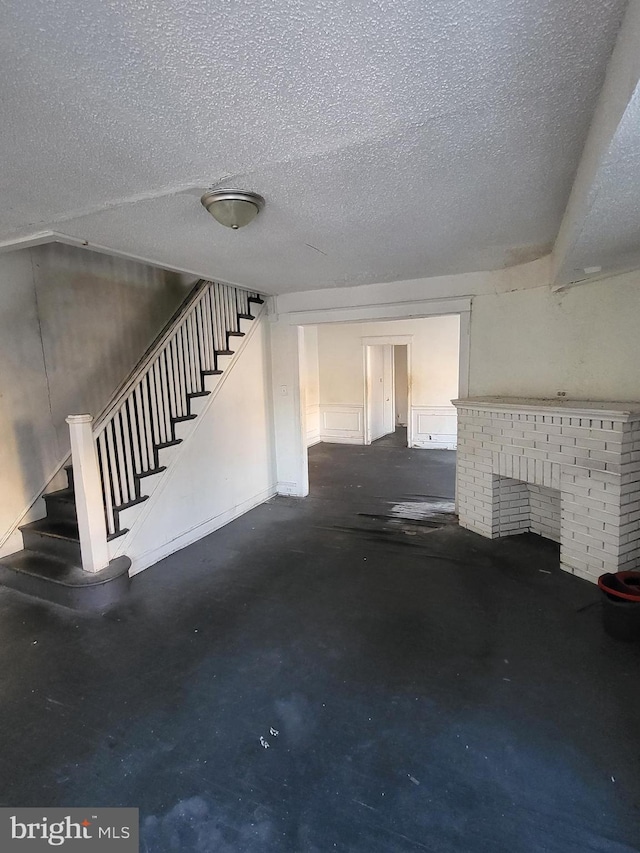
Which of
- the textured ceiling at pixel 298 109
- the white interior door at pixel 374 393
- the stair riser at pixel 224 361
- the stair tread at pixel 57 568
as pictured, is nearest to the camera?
the textured ceiling at pixel 298 109

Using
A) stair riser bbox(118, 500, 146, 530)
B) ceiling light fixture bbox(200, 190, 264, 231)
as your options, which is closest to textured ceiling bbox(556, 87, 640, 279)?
ceiling light fixture bbox(200, 190, 264, 231)

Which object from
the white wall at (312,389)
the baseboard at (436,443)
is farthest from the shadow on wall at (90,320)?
the baseboard at (436,443)

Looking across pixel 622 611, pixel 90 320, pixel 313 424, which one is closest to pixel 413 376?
pixel 313 424

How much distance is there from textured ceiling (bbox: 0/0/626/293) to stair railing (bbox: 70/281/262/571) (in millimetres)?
1217

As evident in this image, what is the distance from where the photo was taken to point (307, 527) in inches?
162

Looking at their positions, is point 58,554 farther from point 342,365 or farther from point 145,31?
point 342,365

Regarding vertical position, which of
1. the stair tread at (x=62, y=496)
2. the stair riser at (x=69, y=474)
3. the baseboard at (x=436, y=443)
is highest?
the stair riser at (x=69, y=474)

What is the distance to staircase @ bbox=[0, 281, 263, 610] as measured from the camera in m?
2.88

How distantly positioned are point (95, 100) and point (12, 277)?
9.02ft

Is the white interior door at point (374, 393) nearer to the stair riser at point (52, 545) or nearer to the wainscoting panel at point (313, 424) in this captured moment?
the wainscoting panel at point (313, 424)

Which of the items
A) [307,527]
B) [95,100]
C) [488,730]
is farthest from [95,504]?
[488,730]

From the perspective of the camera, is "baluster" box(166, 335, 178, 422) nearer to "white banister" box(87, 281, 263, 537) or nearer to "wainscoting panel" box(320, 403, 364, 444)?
"white banister" box(87, 281, 263, 537)

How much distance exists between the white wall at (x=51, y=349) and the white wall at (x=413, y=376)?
426cm

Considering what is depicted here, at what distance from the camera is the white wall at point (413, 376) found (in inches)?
299
